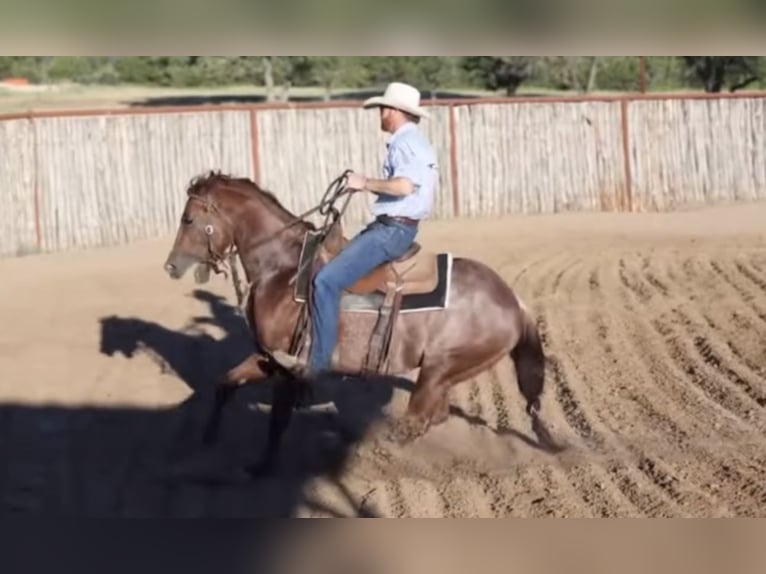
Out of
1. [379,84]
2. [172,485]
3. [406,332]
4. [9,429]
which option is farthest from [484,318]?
[379,84]

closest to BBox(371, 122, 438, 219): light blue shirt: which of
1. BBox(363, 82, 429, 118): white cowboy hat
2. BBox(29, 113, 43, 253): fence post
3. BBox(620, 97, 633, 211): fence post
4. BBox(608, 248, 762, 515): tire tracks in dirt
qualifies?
BBox(363, 82, 429, 118): white cowboy hat

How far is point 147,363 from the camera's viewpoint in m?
11.5

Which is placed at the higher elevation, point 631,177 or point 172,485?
point 631,177

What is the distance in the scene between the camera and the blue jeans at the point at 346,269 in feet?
24.9

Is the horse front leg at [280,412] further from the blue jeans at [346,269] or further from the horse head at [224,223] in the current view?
the horse head at [224,223]

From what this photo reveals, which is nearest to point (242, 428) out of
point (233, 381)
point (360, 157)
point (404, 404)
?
point (233, 381)

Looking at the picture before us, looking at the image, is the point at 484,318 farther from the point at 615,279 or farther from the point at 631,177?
the point at 631,177

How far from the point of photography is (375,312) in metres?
7.82

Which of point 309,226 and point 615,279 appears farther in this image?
point 615,279

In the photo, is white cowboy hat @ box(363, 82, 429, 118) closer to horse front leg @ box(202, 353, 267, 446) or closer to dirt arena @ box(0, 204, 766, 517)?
horse front leg @ box(202, 353, 267, 446)

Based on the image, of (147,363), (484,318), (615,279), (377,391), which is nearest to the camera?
(484,318)

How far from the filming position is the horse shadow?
7738 millimetres

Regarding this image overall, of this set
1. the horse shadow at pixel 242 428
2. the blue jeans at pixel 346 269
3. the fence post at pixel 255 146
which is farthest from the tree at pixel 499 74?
the blue jeans at pixel 346 269
